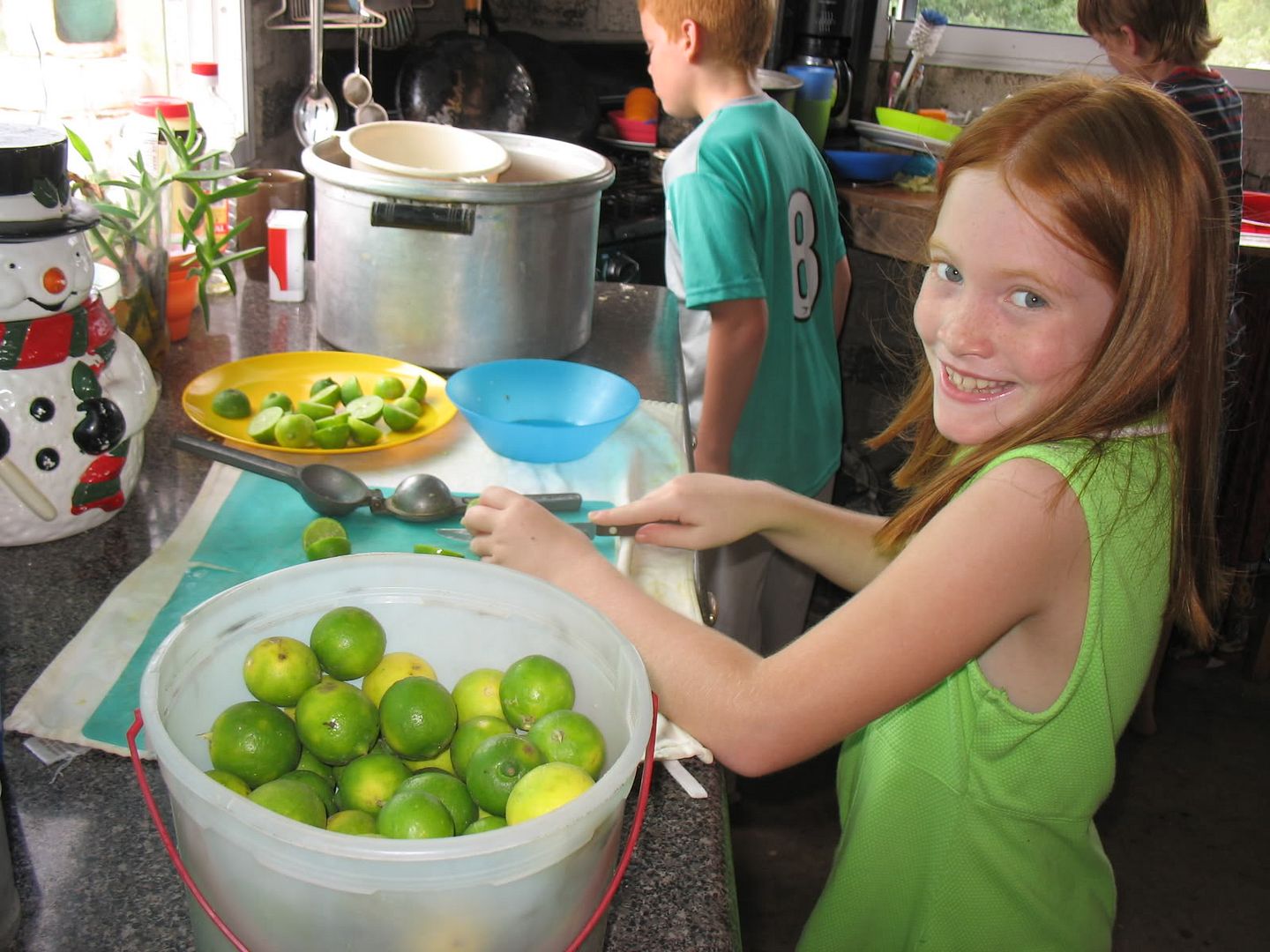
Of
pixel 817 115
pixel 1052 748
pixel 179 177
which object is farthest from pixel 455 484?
pixel 817 115

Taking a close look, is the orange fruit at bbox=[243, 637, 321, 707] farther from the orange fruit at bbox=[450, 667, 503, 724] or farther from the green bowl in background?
the green bowl in background

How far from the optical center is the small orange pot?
1435 millimetres

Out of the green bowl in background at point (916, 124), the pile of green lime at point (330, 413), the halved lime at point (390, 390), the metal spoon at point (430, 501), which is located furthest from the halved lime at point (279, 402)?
the green bowl in background at point (916, 124)

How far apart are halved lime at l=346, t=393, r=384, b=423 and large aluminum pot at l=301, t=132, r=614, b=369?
0.55 feet

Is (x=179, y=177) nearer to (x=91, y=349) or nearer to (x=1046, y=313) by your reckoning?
(x=91, y=349)

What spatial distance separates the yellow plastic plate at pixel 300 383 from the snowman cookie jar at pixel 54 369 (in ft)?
0.63

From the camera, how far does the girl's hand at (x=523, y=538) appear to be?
3.00ft

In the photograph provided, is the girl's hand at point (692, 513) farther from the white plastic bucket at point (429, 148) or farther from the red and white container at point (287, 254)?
the red and white container at point (287, 254)

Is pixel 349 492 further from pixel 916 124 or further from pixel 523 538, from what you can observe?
pixel 916 124

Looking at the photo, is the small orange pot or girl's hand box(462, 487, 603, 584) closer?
girl's hand box(462, 487, 603, 584)

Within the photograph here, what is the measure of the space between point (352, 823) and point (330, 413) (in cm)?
73

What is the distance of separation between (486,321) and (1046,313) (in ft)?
2.39

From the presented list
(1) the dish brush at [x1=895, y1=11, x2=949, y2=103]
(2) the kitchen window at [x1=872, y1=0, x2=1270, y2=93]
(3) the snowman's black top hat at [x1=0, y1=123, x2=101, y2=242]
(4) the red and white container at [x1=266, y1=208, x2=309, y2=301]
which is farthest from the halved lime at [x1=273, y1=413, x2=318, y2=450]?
(2) the kitchen window at [x1=872, y1=0, x2=1270, y2=93]

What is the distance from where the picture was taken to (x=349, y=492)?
3.51 feet
